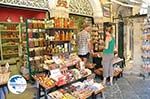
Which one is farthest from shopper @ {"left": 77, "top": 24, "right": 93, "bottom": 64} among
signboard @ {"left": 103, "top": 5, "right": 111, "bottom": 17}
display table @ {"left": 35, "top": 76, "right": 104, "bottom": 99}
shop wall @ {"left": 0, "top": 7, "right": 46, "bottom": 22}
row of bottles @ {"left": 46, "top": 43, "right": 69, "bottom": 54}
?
shop wall @ {"left": 0, "top": 7, "right": 46, "bottom": 22}

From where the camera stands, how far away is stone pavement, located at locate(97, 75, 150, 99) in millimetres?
5703

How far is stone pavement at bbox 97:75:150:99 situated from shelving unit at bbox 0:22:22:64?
219 inches

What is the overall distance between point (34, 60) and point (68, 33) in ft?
4.30

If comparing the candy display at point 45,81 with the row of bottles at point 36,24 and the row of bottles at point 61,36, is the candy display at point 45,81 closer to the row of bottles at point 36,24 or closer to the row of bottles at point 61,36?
the row of bottles at point 61,36

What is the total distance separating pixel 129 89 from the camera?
6410 millimetres

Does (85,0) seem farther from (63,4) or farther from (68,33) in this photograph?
(68,33)

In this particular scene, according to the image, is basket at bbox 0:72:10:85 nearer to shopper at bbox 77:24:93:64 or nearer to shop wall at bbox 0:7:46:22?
shopper at bbox 77:24:93:64

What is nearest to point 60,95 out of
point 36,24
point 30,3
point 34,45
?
point 34,45

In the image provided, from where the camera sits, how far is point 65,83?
498 cm

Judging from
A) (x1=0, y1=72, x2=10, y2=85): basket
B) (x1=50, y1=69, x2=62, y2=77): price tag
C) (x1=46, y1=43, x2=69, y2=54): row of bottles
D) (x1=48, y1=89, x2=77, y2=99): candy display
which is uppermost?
(x1=46, y1=43, x2=69, y2=54): row of bottles

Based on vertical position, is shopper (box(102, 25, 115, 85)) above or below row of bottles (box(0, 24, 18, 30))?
below

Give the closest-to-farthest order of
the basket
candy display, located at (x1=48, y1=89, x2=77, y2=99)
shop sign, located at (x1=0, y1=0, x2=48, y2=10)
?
the basket
candy display, located at (x1=48, y1=89, x2=77, y2=99)
shop sign, located at (x1=0, y1=0, x2=48, y2=10)

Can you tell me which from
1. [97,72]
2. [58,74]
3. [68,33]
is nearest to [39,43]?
[68,33]

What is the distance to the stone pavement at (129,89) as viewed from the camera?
5.70 metres
